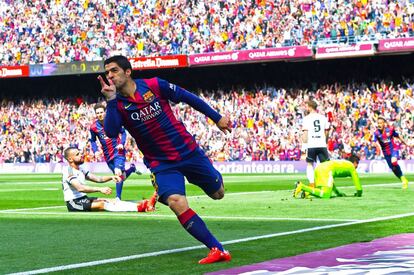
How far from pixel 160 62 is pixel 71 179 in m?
33.6

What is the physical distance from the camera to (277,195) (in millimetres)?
19594

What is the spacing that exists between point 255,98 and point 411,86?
9.10 m

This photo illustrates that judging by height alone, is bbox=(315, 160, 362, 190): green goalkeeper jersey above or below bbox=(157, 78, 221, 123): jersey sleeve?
below

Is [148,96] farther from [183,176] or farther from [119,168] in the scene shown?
[119,168]

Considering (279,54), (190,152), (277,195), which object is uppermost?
(279,54)

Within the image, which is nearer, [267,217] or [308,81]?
[267,217]

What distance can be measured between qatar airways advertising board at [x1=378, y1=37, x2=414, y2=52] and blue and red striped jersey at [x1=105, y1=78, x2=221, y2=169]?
32370 millimetres

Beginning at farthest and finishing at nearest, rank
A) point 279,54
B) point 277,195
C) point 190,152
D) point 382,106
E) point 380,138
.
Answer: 1. point 279,54
2. point 382,106
3. point 380,138
4. point 277,195
5. point 190,152

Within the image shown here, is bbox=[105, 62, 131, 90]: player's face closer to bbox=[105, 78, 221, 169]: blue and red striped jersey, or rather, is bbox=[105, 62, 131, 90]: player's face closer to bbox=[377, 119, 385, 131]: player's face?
bbox=[105, 78, 221, 169]: blue and red striped jersey

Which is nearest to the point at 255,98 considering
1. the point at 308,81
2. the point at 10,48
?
the point at 308,81

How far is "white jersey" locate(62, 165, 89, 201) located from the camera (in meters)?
14.4

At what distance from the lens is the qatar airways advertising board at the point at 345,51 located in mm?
40281

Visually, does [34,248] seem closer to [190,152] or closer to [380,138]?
[190,152]

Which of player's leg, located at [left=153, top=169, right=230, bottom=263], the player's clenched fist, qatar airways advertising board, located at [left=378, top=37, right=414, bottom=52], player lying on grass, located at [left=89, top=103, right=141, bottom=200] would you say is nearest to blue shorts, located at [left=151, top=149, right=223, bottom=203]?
player's leg, located at [left=153, top=169, right=230, bottom=263]
